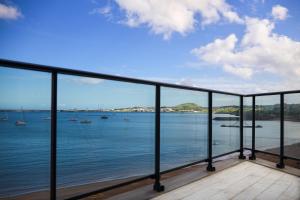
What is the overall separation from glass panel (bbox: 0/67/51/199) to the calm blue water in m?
0.03

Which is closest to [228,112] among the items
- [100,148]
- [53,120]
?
[53,120]

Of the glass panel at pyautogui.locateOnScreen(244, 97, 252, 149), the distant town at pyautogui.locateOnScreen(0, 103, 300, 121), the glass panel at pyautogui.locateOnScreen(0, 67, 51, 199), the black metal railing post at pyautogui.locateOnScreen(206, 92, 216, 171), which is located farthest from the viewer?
the glass panel at pyautogui.locateOnScreen(244, 97, 252, 149)

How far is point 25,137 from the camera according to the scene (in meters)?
26.1

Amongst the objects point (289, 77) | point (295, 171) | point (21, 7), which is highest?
point (21, 7)

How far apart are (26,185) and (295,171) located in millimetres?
6939

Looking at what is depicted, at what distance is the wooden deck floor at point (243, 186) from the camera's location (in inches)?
112

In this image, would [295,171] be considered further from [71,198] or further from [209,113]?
[71,198]

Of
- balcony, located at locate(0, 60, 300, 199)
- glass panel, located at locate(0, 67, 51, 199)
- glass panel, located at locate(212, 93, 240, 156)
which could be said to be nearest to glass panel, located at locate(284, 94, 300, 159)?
balcony, located at locate(0, 60, 300, 199)

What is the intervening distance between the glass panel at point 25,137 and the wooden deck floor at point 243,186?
4.78ft

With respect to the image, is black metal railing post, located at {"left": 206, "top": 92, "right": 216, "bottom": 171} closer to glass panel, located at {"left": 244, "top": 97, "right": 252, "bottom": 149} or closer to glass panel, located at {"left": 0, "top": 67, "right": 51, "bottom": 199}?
glass panel, located at {"left": 244, "top": 97, "right": 252, "bottom": 149}

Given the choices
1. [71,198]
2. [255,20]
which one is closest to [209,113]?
[71,198]

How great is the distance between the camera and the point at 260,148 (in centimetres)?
509

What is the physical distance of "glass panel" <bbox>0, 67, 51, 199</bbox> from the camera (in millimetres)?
2572

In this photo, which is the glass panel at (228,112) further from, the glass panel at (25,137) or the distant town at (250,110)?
the glass panel at (25,137)
